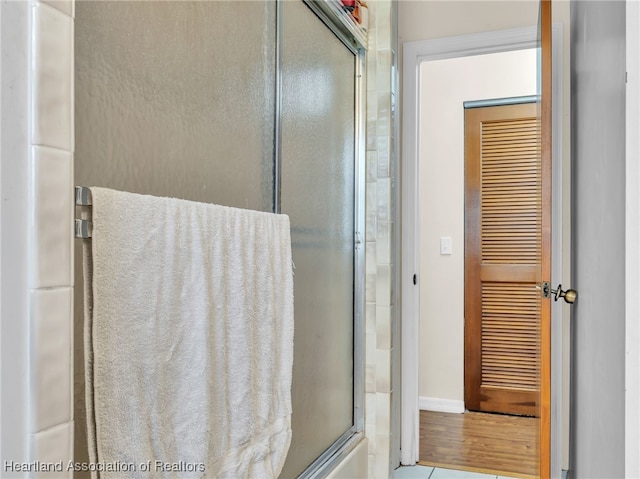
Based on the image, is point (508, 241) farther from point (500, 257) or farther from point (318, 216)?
point (318, 216)

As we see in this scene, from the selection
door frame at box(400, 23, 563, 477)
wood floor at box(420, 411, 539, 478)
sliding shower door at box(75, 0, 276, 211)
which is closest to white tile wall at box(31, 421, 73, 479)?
sliding shower door at box(75, 0, 276, 211)

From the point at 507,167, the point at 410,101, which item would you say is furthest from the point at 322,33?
the point at 507,167

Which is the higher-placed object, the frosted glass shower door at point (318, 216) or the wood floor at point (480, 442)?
the frosted glass shower door at point (318, 216)

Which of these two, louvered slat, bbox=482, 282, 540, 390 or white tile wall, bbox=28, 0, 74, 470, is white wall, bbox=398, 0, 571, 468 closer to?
louvered slat, bbox=482, 282, 540, 390

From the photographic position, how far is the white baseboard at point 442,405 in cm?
346

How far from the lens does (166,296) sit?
93cm

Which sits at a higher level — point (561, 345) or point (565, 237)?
point (565, 237)

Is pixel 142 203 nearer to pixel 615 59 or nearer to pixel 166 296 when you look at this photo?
pixel 166 296

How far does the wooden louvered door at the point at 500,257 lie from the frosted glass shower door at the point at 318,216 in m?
1.58

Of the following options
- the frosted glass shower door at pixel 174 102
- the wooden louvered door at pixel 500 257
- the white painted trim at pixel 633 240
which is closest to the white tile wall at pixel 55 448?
the frosted glass shower door at pixel 174 102

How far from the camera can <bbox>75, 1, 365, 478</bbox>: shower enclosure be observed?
0.93 meters

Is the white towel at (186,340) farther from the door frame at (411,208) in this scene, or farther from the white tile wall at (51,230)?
the door frame at (411,208)

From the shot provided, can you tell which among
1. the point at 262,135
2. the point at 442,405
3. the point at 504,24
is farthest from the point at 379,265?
the point at 442,405

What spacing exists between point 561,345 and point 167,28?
1.97 metres
